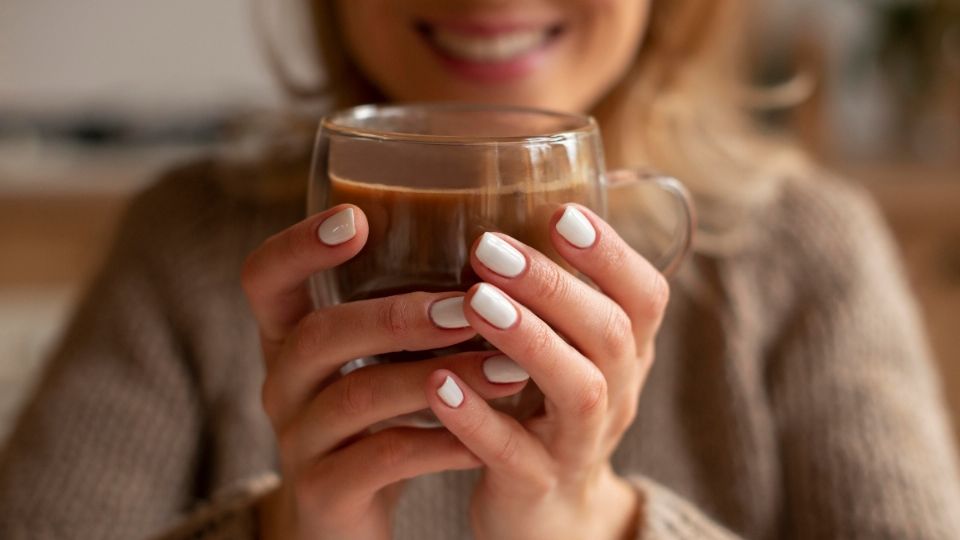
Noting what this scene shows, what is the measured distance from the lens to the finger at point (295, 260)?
0.55 m

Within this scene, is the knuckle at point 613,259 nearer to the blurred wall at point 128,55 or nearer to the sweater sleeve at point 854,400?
the sweater sleeve at point 854,400

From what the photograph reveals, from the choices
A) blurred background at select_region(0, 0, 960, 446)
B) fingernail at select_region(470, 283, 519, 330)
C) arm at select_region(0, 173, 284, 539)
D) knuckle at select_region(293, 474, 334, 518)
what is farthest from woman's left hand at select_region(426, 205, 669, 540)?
blurred background at select_region(0, 0, 960, 446)

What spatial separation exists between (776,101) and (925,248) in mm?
1231

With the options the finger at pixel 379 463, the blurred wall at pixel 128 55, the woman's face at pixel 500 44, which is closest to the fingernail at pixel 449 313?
the finger at pixel 379 463

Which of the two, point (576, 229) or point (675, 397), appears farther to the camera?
point (675, 397)

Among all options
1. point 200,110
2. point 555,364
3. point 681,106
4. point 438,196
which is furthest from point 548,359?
point 200,110

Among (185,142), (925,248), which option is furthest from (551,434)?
(185,142)

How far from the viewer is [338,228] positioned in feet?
1.81

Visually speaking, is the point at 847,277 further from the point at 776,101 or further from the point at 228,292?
the point at 228,292

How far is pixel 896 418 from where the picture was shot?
3.41ft

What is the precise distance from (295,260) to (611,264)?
18 cm

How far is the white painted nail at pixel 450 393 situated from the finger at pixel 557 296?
0.20ft

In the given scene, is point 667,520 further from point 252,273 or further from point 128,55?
point 128,55

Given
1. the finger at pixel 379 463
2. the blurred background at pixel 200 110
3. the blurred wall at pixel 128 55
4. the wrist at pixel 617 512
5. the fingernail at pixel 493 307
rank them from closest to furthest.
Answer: the fingernail at pixel 493 307
the finger at pixel 379 463
the wrist at pixel 617 512
the blurred background at pixel 200 110
the blurred wall at pixel 128 55
